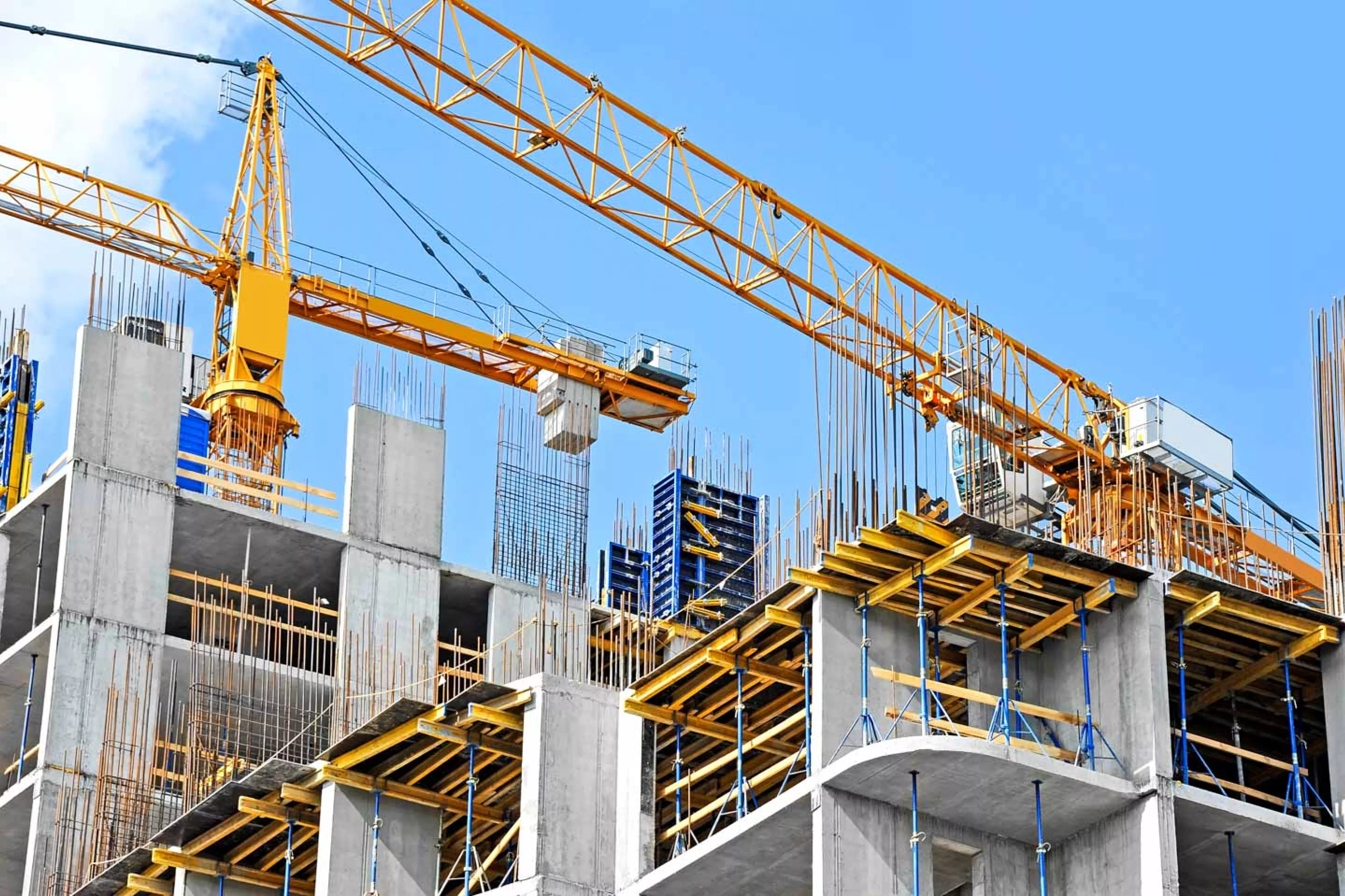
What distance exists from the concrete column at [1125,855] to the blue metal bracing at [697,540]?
108ft

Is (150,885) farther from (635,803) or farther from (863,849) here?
(863,849)

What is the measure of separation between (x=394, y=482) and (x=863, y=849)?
79.4 feet

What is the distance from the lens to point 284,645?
55562 mm

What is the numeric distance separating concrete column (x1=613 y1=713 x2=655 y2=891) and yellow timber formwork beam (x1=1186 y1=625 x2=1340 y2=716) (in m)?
7.97

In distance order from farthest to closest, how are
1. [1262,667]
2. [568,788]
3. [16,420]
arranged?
1. [16,420]
2. [568,788]
3. [1262,667]

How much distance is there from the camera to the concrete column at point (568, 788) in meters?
37.9

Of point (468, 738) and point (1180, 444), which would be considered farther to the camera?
point (1180, 444)

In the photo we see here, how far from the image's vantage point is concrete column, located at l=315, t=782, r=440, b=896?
39938mm

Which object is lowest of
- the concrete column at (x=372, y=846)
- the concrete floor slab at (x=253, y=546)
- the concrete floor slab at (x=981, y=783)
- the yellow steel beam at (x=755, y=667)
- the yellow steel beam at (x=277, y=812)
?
the concrete floor slab at (x=981, y=783)

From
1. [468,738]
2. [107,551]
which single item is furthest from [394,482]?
[468,738]

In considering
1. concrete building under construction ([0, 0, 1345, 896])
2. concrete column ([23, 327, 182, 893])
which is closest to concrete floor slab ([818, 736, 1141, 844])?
concrete building under construction ([0, 0, 1345, 896])

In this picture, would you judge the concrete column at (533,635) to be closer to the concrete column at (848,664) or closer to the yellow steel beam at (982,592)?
the concrete column at (848,664)

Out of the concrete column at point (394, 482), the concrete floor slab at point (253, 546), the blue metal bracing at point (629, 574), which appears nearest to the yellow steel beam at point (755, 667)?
the concrete floor slab at point (253, 546)

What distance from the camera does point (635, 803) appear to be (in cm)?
3803
